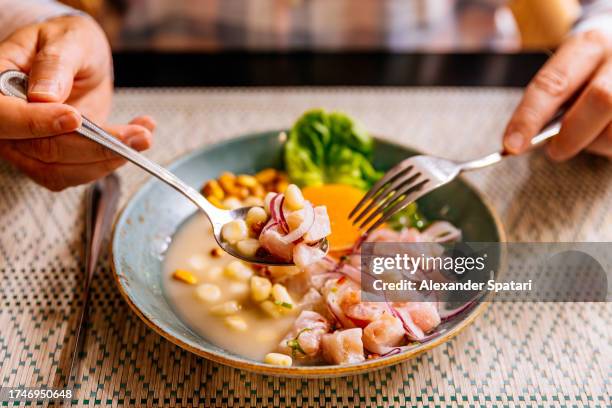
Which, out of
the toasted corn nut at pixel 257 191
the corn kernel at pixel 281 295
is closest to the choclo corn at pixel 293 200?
the corn kernel at pixel 281 295

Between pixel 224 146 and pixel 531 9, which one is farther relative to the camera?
pixel 531 9

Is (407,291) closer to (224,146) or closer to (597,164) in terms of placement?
(224,146)

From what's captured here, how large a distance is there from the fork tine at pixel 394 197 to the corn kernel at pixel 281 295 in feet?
1.07

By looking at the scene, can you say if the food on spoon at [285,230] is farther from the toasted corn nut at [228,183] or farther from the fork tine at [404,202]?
the toasted corn nut at [228,183]

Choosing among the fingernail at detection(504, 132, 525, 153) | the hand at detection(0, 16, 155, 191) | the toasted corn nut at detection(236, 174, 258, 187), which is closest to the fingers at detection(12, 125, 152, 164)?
the hand at detection(0, 16, 155, 191)

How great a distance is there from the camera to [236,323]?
5.09 ft

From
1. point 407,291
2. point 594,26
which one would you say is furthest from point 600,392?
point 594,26

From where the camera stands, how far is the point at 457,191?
187cm

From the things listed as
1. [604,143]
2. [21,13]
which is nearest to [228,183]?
[21,13]

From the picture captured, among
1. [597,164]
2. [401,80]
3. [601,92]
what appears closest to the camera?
[601,92]

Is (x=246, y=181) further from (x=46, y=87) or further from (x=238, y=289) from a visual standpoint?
(x=46, y=87)

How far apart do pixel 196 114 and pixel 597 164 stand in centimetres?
170

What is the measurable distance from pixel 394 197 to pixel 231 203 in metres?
0.57

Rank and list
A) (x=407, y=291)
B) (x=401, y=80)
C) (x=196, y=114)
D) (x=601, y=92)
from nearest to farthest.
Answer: (x=407, y=291) → (x=601, y=92) → (x=196, y=114) → (x=401, y=80)
